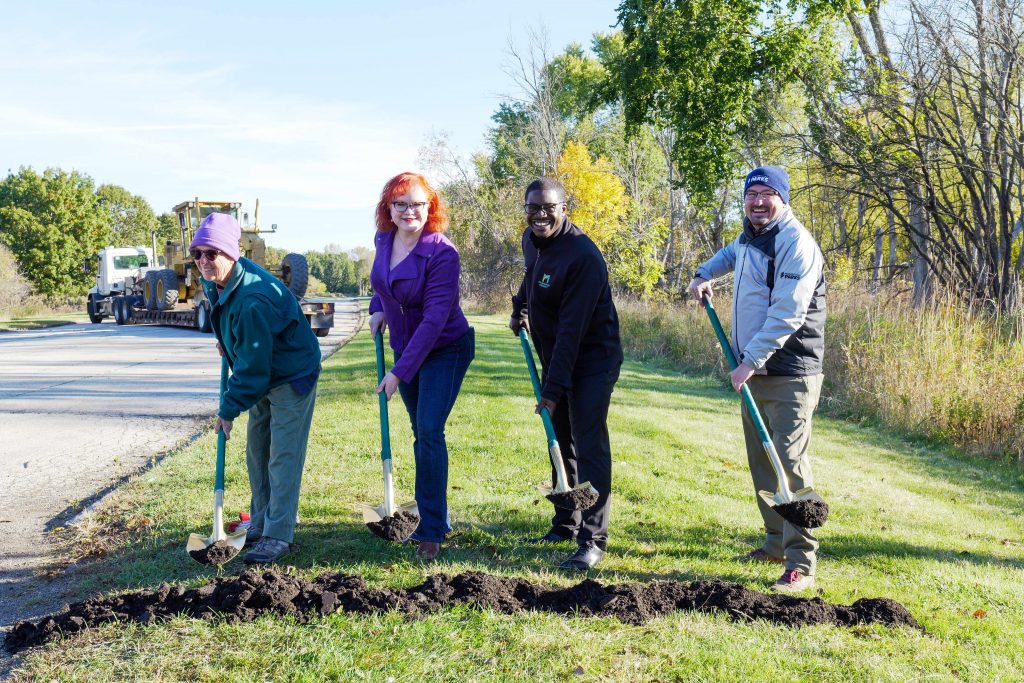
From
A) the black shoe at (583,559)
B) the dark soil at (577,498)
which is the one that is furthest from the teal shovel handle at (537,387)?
the black shoe at (583,559)

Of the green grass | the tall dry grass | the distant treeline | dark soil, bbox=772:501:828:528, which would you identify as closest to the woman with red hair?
the green grass

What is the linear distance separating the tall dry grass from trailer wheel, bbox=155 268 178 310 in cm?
1972

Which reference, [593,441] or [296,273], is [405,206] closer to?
[593,441]

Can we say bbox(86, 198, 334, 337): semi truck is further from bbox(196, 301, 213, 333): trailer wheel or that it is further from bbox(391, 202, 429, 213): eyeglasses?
bbox(391, 202, 429, 213): eyeglasses

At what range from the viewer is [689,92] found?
18.3m

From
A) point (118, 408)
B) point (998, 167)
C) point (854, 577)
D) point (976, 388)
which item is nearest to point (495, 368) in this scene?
point (118, 408)

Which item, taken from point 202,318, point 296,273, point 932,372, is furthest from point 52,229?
point 932,372

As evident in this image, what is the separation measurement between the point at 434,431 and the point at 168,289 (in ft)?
77.6

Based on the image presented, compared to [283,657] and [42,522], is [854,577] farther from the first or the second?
[42,522]

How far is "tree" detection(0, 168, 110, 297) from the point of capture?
46.6 meters

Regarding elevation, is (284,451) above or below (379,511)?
above

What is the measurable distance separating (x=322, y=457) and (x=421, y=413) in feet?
9.22

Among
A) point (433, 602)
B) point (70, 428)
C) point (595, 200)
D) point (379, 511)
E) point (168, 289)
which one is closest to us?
point (433, 602)

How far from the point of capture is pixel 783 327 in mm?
4113
